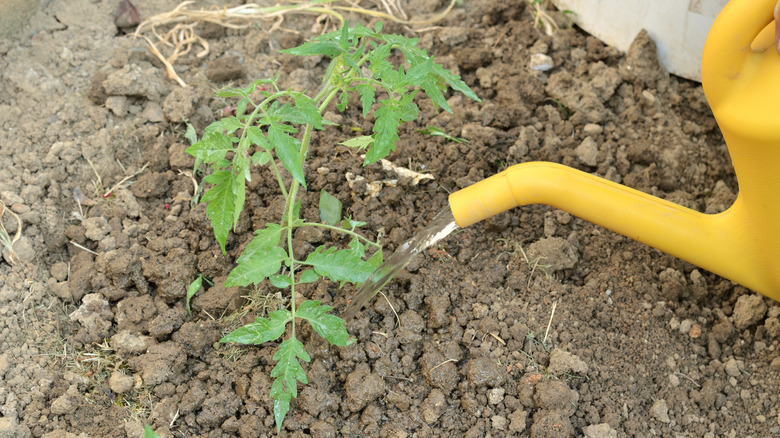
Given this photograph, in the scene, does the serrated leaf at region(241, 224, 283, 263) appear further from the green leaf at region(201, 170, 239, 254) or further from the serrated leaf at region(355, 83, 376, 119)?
the serrated leaf at region(355, 83, 376, 119)

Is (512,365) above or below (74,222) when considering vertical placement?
below

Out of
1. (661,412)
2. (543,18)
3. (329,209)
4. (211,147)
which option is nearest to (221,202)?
(211,147)

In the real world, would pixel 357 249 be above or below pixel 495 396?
above

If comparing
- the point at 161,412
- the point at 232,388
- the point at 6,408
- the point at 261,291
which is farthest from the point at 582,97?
the point at 6,408

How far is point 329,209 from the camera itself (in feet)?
6.36

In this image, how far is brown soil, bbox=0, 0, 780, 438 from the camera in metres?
1.67

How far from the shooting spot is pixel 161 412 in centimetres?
163

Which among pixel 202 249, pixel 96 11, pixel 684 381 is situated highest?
pixel 96 11

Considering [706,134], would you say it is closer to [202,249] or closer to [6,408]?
[202,249]

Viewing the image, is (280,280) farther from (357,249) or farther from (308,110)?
(308,110)

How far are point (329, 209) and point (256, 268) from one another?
17.8 inches

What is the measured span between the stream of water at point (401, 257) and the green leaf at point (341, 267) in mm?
194

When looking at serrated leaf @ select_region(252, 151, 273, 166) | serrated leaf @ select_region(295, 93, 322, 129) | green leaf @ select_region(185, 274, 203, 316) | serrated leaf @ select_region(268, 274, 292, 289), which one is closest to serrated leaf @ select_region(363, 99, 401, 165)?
serrated leaf @ select_region(295, 93, 322, 129)

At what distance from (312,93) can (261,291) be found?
Result: 0.76m
